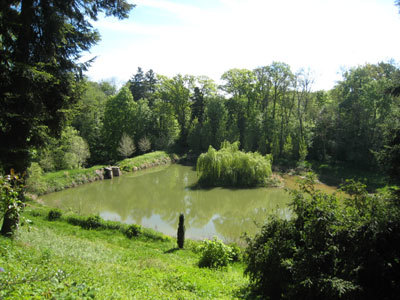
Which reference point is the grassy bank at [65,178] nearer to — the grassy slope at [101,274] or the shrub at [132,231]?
the shrub at [132,231]

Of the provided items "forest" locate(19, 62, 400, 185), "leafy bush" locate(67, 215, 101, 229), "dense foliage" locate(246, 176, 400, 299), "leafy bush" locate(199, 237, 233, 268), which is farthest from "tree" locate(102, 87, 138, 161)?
"dense foliage" locate(246, 176, 400, 299)

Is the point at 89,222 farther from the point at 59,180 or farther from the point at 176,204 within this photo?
the point at 59,180

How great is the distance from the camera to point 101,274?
5598 millimetres

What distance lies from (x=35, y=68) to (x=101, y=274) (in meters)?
5.52

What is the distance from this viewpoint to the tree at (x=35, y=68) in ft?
22.8

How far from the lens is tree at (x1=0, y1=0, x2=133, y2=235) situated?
22.8ft

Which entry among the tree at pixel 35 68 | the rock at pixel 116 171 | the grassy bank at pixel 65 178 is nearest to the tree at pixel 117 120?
the grassy bank at pixel 65 178

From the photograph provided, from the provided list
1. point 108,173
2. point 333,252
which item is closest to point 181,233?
point 333,252

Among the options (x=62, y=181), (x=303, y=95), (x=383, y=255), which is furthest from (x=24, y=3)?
(x=303, y=95)

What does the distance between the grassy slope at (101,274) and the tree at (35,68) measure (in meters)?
1.64

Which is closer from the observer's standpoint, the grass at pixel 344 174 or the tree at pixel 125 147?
the grass at pixel 344 174

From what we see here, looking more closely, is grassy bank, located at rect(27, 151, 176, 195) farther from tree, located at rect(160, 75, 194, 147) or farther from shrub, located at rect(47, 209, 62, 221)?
tree, located at rect(160, 75, 194, 147)

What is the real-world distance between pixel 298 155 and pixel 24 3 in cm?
2688

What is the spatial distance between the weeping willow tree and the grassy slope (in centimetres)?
1174
